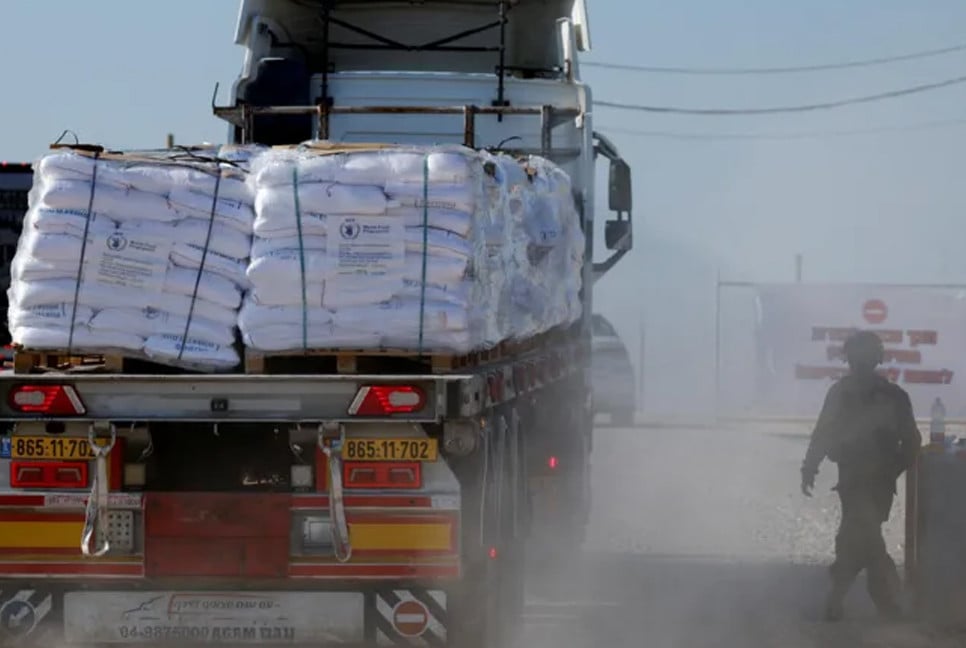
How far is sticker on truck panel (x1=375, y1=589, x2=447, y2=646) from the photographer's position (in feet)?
28.9

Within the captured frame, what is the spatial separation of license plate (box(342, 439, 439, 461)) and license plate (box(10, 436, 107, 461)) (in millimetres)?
1101

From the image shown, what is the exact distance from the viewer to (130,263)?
8688mm

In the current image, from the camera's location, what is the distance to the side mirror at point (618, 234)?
47.1 ft

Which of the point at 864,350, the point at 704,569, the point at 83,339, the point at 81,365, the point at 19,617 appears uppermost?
the point at 864,350

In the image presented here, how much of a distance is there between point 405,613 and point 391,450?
0.71 meters

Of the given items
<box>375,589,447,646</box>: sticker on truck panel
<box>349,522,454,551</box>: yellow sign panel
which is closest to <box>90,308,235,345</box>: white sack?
<box>349,522,454,551</box>: yellow sign panel

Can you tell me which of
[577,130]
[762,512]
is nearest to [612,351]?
[762,512]

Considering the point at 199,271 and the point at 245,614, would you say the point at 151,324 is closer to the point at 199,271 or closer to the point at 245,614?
the point at 199,271

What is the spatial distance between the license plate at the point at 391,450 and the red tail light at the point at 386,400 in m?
0.19

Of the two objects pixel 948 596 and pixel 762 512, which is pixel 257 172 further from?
pixel 762 512

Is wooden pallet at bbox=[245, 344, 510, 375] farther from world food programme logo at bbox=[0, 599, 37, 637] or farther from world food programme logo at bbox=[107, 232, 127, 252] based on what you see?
world food programme logo at bbox=[0, 599, 37, 637]

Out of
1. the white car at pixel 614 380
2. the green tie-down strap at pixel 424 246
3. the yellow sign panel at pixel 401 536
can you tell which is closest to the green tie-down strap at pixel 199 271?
→ the green tie-down strap at pixel 424 246

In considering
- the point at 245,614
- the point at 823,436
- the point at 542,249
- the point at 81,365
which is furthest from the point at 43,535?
the point at 823,436

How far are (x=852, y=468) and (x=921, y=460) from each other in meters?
0.44
